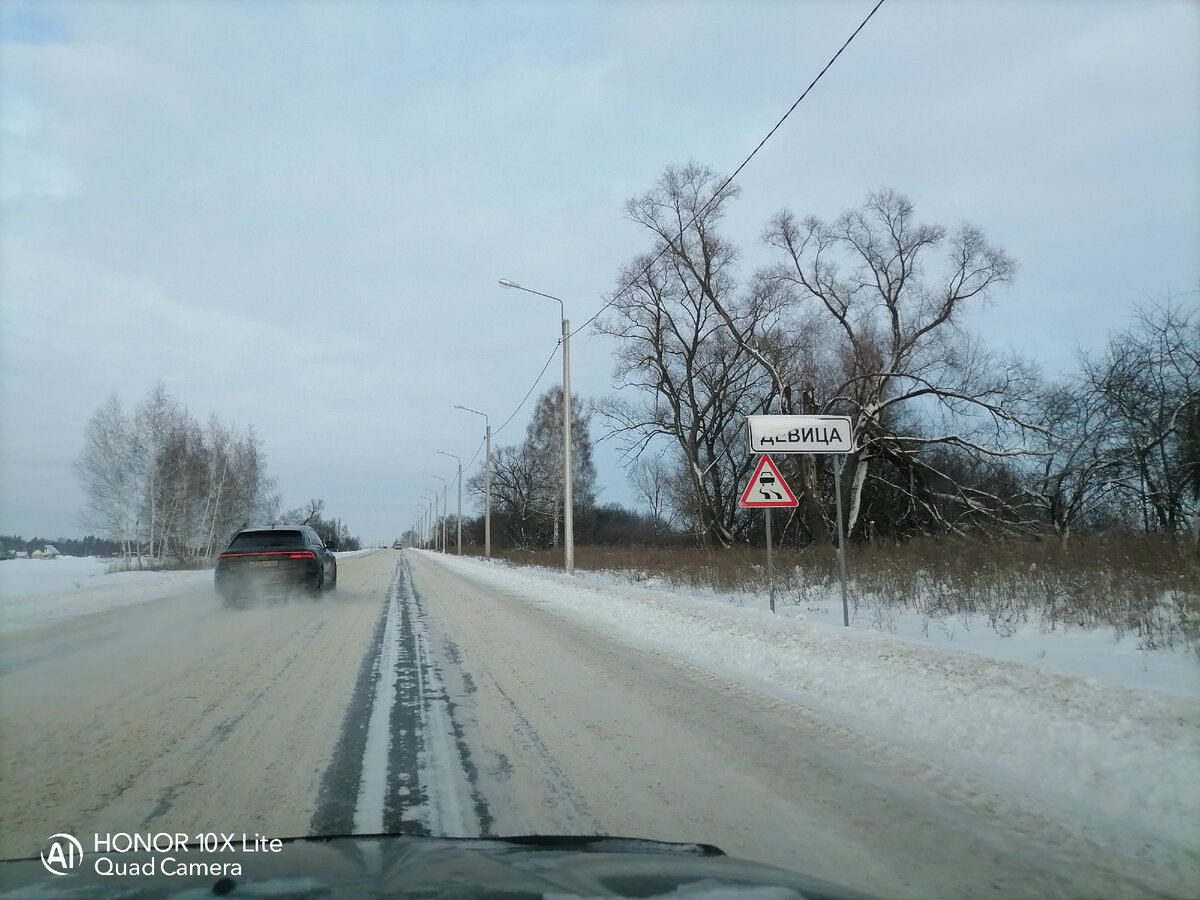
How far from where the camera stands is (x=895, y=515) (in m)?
29.6

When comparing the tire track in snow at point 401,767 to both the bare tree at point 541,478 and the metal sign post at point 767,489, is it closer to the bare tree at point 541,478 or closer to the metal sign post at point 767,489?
the metal sign post at point 767,489

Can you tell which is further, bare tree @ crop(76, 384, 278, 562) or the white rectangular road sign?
bare tree @ crop(76, 384, 278, 562)

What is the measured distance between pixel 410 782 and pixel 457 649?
5979 millimetres

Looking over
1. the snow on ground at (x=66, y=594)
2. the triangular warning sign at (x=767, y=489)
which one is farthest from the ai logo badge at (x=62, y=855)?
the snow on ground at (x=66, y=594)

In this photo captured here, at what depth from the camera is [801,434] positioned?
1238 centimetres

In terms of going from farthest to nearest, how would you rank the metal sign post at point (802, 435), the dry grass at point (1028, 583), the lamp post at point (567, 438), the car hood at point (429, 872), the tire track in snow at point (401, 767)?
1. the lamp post at point (567, 438)
2. the metal sign post at point (802, 435)
3. the dry grass at point (1028, 583)
4. the tire track in snow at point (401, 767)
5. the car hood at point (429, 872)

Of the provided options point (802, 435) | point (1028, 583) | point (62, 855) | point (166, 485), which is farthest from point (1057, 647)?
point (166, 485)

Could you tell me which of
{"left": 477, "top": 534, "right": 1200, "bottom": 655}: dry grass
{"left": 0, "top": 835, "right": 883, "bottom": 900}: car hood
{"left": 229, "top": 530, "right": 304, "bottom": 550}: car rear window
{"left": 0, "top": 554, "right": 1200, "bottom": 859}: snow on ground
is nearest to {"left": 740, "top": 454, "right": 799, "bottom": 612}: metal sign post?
{"left": 0, "top": 554, "right": 1200, "bottom": 859}: snow on ground

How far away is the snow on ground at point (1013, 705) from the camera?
4.68 metres

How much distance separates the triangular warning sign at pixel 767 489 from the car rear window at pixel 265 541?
10.3 metres

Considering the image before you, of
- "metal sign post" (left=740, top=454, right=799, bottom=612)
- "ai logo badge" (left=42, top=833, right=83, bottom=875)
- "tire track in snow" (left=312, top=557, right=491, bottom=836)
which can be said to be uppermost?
"metal sign post" (left=740, top=454, right=799, bottom=612)

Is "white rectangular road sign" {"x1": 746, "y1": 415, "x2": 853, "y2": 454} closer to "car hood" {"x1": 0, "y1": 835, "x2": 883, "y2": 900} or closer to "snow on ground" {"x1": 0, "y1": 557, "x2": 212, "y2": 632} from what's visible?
"car hood" {"x1": 0, "y1": 835, "x2": 883, "y2": 900}

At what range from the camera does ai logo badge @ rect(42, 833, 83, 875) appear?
3.30 m

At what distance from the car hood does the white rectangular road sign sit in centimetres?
925
